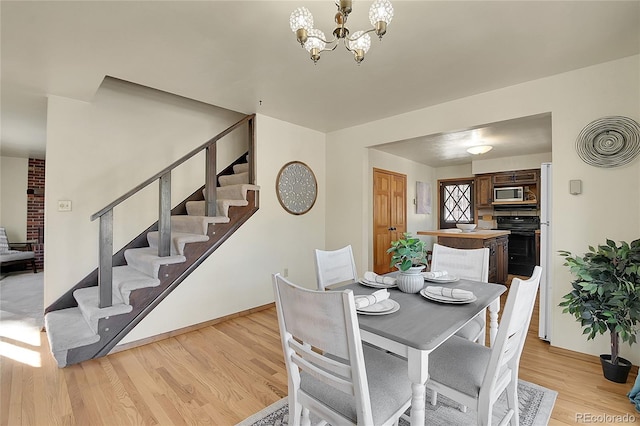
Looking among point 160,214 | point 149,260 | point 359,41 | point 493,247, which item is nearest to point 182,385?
point 149,260

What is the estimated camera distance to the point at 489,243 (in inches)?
169

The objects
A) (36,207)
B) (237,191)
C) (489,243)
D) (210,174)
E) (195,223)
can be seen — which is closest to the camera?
(210,174)

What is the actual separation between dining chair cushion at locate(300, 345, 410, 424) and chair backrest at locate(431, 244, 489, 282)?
113 centimetres

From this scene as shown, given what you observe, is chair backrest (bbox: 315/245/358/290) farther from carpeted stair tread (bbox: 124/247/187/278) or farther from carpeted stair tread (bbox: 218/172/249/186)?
carpeted stair tread (bbox: 218/172/249/186)

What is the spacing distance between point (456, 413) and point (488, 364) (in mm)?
766

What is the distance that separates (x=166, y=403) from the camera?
6.05 feet

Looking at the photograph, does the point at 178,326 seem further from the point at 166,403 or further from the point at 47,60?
the point at 47,60

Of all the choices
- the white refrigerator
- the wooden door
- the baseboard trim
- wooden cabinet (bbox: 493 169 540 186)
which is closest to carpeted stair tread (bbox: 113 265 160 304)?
the baseboard trim

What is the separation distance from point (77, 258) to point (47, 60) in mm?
1829

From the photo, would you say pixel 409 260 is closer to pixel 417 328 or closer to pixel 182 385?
pixel 417 328

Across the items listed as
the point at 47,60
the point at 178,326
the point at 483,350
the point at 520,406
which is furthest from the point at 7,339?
the point at 520,406

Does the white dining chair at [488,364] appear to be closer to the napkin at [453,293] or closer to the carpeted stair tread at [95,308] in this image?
the napkin at [453,293]

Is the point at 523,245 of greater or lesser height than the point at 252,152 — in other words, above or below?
below

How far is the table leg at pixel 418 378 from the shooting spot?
1101 millimetres
